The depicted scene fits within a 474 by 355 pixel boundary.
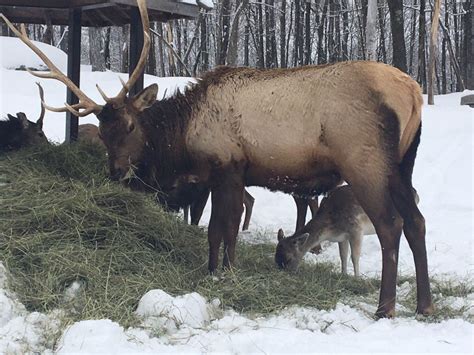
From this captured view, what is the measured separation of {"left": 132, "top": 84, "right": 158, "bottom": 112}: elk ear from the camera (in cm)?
640

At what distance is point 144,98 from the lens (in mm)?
6434

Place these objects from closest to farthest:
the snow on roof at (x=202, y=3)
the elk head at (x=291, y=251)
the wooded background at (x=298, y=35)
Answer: the elk head at (x=291, y=251)
the snow on roof at (x=202, y=3)
the wooded background at (x=298, y=35)

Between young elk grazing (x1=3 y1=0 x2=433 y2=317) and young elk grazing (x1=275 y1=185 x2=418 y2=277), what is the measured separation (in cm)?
126

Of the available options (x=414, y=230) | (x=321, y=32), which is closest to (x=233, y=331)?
(x=414, y=230)

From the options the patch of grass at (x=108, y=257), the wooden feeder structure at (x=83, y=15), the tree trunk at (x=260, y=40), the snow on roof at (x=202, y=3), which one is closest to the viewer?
the patch of grass at (x=108, y=257)

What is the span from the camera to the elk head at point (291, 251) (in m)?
6.86

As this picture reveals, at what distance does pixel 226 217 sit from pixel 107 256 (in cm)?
111

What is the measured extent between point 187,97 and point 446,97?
16.1 metres

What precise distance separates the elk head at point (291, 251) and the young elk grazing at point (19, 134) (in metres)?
3.20

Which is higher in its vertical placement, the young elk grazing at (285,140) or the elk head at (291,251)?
the young elk grazing at (285,140)

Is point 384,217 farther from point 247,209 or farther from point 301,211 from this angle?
point 247,209

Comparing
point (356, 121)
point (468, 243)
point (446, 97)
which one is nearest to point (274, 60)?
point (446, 97)

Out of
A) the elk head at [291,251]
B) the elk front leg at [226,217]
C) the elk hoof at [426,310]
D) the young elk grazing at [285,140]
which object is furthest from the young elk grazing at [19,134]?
the elk hoof at [426,310]

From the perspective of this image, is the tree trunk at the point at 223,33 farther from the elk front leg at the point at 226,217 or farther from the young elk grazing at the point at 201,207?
the elk front leg at the point at 226,217
